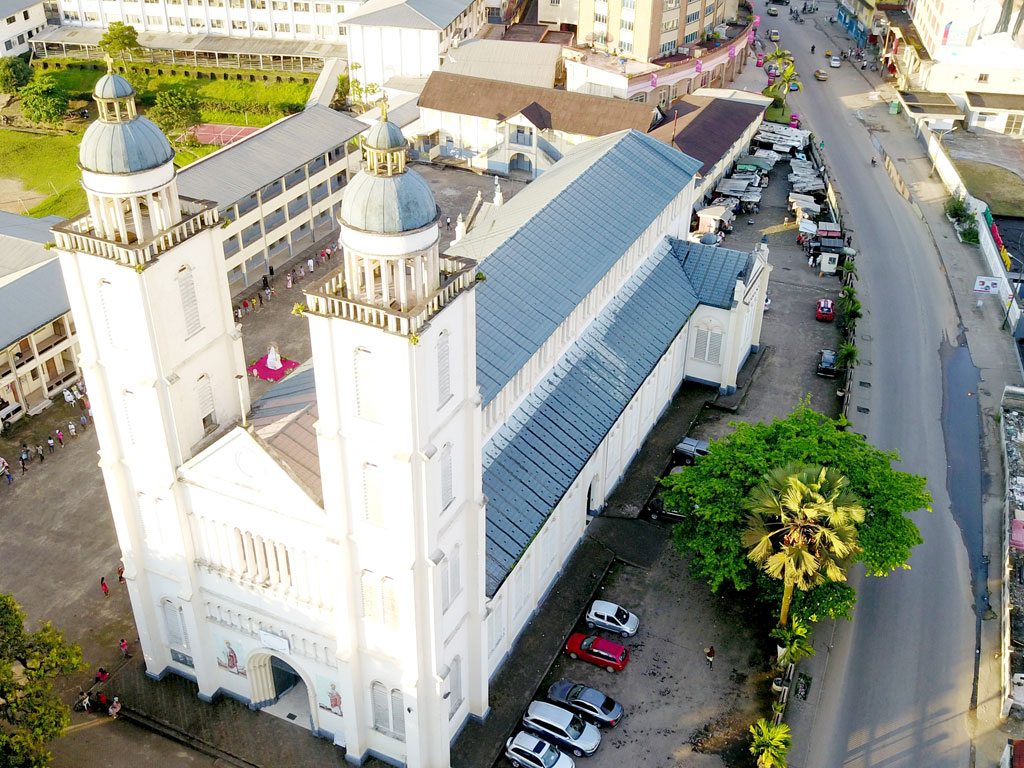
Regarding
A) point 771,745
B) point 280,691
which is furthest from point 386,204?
point 771,745

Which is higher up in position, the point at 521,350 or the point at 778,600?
the point at 521,350

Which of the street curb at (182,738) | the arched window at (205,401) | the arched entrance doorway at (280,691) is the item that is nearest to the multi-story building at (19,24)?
the arched window at (205,401)

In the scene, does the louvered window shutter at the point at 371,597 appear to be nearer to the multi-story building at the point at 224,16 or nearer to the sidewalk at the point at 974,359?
the sidewalk at the point at 974,359

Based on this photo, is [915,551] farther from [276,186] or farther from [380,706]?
[276,186]

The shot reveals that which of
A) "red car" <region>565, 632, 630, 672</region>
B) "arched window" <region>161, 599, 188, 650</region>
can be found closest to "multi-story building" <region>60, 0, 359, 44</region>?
"arched window" <region>161, 599, 188, 650</region>

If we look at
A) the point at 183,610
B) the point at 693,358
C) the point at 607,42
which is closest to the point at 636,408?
the point at 693,358

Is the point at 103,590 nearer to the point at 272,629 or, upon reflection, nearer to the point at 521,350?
the point at 272,629

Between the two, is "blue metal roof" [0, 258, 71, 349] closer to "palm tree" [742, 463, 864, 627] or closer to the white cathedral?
the white cathedral
